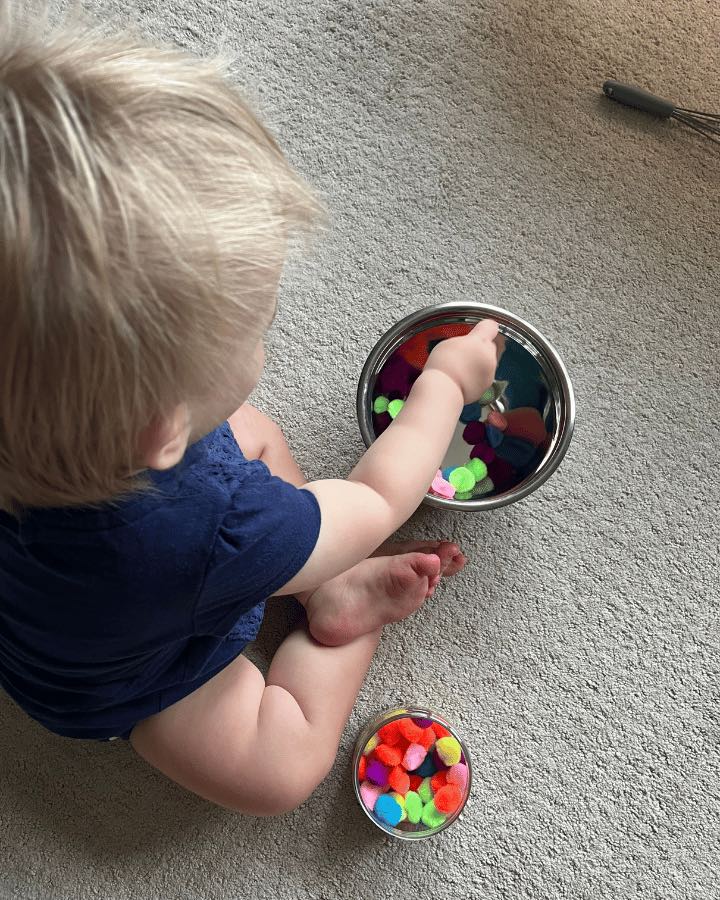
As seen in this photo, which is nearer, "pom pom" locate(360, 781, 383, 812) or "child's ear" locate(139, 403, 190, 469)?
"child's ear" locate(139, 403, 190, 469)

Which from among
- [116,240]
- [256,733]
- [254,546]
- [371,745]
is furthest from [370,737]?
[116,240]

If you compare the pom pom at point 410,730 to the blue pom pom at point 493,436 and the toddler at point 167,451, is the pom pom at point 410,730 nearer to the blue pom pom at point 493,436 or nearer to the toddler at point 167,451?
the toddler at point 167,451

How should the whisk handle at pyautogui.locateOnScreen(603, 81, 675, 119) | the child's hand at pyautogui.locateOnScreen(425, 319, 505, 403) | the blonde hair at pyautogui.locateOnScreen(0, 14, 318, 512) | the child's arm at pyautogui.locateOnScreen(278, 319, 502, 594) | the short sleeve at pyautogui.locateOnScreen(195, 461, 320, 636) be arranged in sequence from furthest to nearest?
the whisk handle at pyautogui.locateOnScreen(603, 81, 675, 119) → the child's hand at pyautogui.locateOnScreen(425, 319, 505, 403) → the child's arm at pyautogui.locateOnScreen(278, 319, 502, 594) → the short sleeve at pyautogui.locateOnScreen(195, 461, 320, 636) → the blonde hair at pyautogui.locateOnScreen(0, 14, 318, 512)

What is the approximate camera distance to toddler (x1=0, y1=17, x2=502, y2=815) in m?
0.49

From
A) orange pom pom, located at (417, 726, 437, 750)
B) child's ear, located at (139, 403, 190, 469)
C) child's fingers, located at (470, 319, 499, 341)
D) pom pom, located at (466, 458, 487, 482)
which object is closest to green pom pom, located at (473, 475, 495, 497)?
pom pom, located at (466, 458, 487, 482)

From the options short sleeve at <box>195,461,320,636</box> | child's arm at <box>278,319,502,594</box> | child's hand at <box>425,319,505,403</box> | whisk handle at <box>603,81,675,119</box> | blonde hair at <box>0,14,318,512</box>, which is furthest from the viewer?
whisk handle at <box>603,81,675,119</box>

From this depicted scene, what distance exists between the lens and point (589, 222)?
111cm

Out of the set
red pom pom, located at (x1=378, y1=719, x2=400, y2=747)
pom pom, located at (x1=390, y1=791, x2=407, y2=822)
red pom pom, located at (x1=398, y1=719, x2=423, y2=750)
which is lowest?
pom pom, located at (x1=390, y1=791, x2=407, y2=822)

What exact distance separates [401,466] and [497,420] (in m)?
0.19

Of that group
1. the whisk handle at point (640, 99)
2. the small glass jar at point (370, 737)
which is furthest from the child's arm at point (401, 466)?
the whisk handle at point (640, 99)

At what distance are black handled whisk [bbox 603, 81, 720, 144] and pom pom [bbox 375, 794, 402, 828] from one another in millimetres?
851

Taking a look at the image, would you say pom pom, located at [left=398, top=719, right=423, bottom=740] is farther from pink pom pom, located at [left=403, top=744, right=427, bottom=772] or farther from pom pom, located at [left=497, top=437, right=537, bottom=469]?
pom pom, located at [left=497, top=437, right=537, bottom=469]

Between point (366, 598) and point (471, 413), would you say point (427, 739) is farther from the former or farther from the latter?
point (471, 413)

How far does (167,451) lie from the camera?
0.59m
